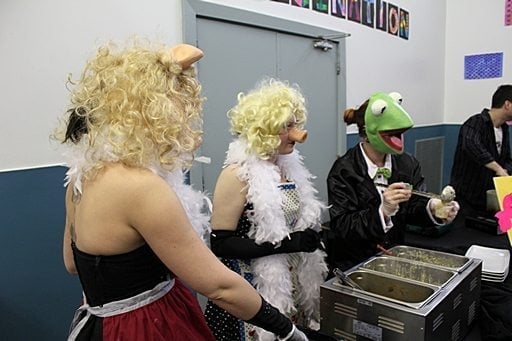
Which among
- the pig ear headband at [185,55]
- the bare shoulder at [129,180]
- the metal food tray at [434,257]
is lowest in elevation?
the metal food tray at [434,257]

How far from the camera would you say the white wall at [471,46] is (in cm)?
423

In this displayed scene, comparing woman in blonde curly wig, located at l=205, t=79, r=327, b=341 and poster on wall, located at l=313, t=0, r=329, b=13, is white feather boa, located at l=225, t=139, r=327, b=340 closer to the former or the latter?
woman in blonde curly wig, located at l=205, t=79, r=327, b=341

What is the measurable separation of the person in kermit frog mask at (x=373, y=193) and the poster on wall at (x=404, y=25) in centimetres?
253

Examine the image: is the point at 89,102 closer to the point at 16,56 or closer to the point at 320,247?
the point at 16,56

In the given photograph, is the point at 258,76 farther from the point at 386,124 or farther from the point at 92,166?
the point at 92,166

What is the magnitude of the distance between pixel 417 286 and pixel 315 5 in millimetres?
2123

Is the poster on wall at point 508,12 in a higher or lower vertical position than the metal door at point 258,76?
higher

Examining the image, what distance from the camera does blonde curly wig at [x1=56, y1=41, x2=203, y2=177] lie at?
817mm

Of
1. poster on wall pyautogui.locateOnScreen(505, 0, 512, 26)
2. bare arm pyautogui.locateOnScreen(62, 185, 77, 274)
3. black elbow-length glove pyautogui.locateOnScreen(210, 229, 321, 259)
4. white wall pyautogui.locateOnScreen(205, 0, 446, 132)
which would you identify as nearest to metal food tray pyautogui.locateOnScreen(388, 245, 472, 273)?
black elbow-length glove pyautogui.locateOnScreen(210, 229, 321, 259)

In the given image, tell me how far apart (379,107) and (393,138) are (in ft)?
0.40

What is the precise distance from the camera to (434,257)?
1345mm

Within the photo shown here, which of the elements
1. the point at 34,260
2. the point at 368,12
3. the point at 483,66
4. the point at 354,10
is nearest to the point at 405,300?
the point at 34,260

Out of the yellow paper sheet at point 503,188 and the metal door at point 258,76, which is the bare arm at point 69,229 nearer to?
the metal door at point 258,76

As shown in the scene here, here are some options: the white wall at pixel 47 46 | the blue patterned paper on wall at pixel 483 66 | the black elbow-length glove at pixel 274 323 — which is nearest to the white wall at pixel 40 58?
the white wall at pixel 47 46
